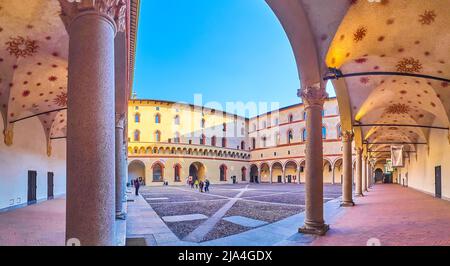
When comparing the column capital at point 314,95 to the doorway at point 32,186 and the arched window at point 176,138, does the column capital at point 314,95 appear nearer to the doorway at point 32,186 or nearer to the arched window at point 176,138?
the doorway at point 32,186

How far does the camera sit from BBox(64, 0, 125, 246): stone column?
3.20 meters

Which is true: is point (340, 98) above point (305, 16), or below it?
below

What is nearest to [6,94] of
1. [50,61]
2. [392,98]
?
[50,61]

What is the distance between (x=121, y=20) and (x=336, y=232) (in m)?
6.76

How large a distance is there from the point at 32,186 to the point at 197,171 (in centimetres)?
3883

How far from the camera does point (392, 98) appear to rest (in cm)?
1584

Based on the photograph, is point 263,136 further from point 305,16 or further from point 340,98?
point 305,16

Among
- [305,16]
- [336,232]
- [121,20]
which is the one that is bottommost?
[336,232]

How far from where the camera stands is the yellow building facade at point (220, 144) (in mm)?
46969

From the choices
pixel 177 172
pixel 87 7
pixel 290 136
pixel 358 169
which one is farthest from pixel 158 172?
pixel 87 7

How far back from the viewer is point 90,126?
329 centimetres

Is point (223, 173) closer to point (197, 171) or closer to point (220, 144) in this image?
point (197, 171)

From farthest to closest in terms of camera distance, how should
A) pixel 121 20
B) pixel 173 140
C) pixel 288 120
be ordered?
pixel 288 120, pixel 173 140, pixel 121 20

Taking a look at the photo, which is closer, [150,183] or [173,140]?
[150,183]
